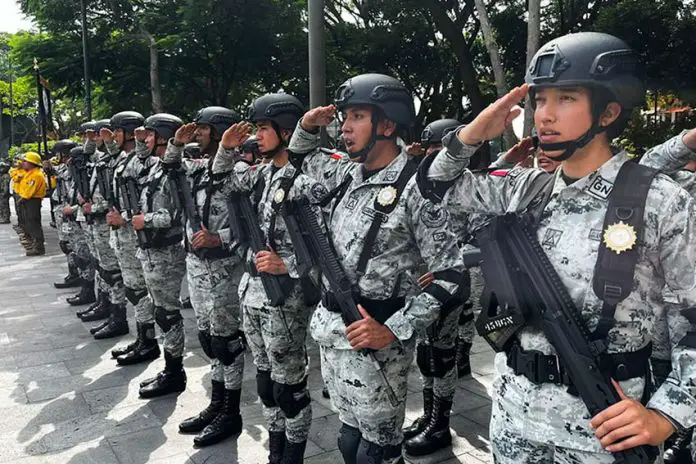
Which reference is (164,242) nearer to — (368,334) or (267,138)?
(267,138)

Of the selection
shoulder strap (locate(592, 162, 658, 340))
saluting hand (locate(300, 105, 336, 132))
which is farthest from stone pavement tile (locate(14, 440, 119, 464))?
shoulder strap (locate(592, 162, 658, 340))

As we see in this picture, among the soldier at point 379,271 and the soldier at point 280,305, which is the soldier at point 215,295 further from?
the soldier at point 379,271

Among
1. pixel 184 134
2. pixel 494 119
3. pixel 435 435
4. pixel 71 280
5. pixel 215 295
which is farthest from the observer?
pixel 71 280

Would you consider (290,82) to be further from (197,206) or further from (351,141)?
(351,141)

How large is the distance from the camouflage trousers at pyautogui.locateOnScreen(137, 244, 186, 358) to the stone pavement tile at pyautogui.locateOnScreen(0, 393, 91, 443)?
89 cm

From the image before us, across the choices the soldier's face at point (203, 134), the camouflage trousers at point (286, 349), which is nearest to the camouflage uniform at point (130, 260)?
the soldier's face at point (203, 134)

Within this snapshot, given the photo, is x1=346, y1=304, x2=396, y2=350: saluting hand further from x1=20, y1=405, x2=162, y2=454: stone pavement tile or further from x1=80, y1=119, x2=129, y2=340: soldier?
x1=80, y1=119, x2=129, y2=340: soldier

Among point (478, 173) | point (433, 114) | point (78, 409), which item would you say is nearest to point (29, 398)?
point (78, 409)

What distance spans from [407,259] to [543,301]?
103 cm

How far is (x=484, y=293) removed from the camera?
2152 millimetres

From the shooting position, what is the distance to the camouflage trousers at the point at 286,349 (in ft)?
12.0

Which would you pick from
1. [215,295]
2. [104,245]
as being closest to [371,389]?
[215,295]

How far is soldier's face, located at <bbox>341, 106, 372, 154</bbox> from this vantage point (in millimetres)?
3084

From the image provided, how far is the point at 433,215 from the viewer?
108 inches
